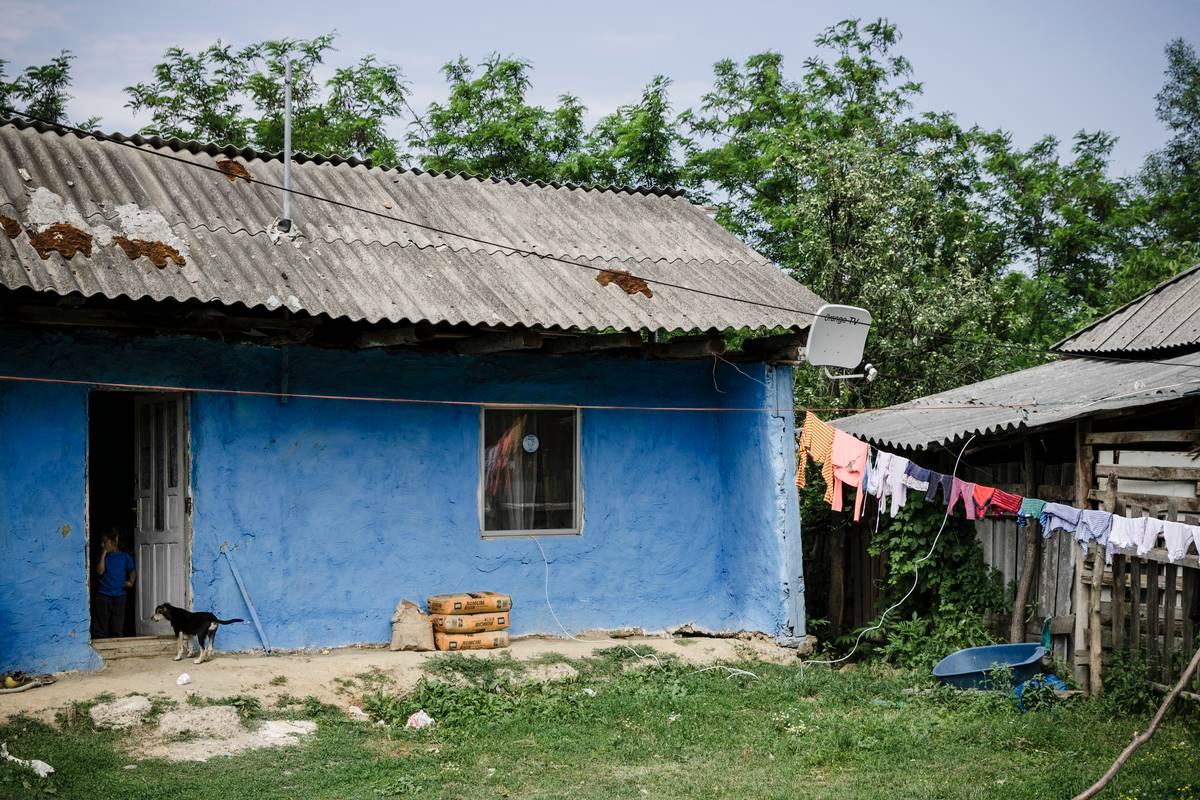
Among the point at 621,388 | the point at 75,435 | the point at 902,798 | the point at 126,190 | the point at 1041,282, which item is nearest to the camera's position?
the point at 902,798

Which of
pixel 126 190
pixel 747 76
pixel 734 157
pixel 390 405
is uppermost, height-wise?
pixel 747 76

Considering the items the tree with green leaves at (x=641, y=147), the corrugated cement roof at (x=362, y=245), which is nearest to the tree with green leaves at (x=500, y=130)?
the tree with green leaves at (x=641, y=147)

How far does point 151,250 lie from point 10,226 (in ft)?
3.25

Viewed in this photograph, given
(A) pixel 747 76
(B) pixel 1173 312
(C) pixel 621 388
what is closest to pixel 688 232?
(C) pixel 621 388

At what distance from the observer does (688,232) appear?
12.2m

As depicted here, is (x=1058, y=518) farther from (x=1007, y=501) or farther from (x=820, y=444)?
(x=820, y=444)

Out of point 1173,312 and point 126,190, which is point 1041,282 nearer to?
point 1173,312

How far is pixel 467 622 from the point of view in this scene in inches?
382

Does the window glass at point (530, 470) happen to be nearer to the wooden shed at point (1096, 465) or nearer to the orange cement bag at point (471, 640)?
the orange cement bag at point (471, 640)

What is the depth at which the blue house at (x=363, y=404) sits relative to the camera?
8.59 meters

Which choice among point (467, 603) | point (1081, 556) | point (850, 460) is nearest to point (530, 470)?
point (467, 603)

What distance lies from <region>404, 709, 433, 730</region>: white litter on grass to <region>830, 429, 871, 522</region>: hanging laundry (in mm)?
4142

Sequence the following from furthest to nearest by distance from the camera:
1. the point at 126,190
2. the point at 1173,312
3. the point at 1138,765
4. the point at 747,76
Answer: the point at 747,76 < the point at 1173,312 < the point at 126,190 < the point at 1138,765

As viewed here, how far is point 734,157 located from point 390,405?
43.0ft
